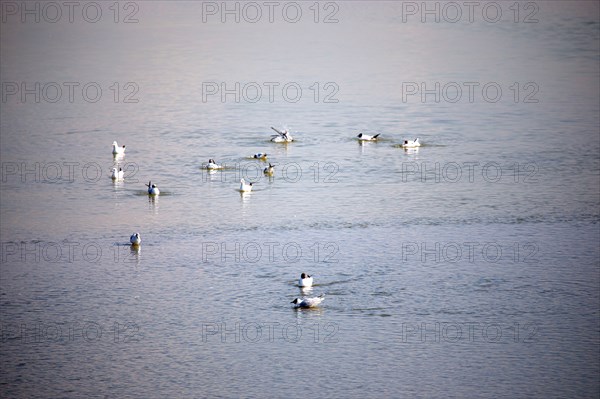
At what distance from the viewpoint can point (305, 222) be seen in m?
28.1

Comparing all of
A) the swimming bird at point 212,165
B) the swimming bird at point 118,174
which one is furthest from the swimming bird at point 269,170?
the swimming bird at point 118,174

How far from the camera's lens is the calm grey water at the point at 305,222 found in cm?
2019

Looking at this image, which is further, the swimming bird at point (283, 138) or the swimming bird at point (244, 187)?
the swimming bird at point (283, 138)

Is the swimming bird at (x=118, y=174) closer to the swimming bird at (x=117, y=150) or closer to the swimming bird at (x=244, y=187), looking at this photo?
the swimming bird at (x=117, y=150)

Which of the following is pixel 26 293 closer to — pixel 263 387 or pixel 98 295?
pixel 98 295

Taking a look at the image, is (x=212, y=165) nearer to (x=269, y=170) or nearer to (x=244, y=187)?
(x=269, y=170)

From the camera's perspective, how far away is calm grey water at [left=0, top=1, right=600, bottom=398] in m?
20.2

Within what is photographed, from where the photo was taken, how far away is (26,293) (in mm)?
23500

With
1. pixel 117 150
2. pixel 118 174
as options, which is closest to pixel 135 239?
pixel 118 174

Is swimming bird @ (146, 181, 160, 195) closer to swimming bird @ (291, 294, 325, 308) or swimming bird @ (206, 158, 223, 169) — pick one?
swimming bird @ (206, 158, 223, 169)

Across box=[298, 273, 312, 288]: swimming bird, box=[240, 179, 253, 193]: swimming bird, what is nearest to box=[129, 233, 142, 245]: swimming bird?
box=[298, 273, 312, 288]: swimming bird

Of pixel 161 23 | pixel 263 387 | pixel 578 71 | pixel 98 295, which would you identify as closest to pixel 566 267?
pixel 263 387

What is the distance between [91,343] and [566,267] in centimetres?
1080

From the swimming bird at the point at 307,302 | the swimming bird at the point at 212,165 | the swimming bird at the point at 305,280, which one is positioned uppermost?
the swimming bird at the point at 212,165
